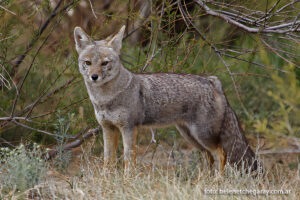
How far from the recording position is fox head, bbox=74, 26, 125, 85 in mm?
4152

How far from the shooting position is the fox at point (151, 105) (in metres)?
4.34

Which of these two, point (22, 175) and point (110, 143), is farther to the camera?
point (110, 143)

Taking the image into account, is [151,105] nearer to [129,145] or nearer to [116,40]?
[129,145]

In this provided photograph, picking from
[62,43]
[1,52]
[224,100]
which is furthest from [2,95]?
[224,100]

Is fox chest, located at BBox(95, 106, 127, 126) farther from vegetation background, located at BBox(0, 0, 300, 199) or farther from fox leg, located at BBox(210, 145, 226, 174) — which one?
fox leg, located at BBox(210, 145, 226, 174)

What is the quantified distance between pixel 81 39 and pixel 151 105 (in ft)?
3.76

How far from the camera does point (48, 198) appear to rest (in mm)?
3604

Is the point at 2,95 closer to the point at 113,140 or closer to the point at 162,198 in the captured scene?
the point at 113,140

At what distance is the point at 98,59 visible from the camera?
4.19 m

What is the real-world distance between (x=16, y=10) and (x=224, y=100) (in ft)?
9.73

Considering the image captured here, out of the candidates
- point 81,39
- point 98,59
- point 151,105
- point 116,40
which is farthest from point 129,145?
point 81,39

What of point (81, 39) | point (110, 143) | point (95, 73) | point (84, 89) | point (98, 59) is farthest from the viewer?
point (84, 89)

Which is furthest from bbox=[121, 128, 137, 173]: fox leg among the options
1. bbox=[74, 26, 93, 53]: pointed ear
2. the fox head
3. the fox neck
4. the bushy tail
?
the bushy tail

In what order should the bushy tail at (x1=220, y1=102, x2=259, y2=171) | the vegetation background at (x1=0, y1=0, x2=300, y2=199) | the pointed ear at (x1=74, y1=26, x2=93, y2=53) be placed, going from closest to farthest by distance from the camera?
the vegetation background at (x1=0, y1=0, x2=300, y2=199) → the pointed ear at (x1=74, y1=26, x2=93, y2=53) → the bushy tail at (x1=220, y1=102, x2=259, y2=171)
